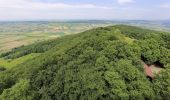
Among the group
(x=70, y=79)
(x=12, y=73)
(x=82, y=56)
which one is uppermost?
(x=82, y=56)

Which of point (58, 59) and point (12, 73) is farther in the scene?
point (12, 73)

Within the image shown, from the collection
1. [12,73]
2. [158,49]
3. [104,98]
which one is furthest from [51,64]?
[158,49]

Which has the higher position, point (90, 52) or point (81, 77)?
point (90, 52)

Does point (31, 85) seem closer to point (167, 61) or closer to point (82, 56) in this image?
point (82, 56)

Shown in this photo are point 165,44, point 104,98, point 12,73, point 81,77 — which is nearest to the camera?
point 104,98

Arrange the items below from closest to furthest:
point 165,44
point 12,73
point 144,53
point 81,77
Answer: point 81,77, point 144,53, point 165,44, point 12,73

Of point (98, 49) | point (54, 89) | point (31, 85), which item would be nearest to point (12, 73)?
point (31, 85)
